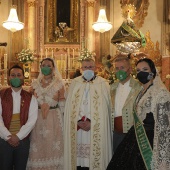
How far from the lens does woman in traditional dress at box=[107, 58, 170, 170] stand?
3016mm

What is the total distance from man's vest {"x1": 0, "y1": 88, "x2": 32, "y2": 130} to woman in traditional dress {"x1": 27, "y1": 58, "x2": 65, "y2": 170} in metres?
0.36

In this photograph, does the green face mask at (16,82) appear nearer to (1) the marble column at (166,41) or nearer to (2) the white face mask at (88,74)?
(2) the white face mask at (88,74)

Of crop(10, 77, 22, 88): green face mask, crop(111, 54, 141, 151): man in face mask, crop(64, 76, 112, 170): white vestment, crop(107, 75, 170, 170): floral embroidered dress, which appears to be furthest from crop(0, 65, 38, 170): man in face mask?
crop(107, 75, 170, 170): floral embroidered dress

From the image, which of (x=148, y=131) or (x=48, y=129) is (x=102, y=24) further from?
(x=148, y=131)

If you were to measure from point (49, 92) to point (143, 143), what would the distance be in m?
1.83

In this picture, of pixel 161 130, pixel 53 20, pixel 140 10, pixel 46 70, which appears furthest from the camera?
pixel 53 20

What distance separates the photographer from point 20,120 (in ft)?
13.6

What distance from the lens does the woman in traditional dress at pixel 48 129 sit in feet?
14.8

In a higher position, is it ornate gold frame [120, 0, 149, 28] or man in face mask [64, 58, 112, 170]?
ornate gold frame [120, 0, 149, 28]

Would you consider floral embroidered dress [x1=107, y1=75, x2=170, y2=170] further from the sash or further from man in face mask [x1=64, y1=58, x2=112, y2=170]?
man in face mask [x1=64, y1=58, x2=112, y2=170]

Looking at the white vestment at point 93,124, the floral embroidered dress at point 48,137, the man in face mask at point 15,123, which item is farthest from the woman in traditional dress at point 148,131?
the floral embroidered dress at point 48,137

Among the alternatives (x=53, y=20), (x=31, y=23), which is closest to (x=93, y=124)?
(x=31, y=23)

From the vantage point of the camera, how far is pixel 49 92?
464 cm

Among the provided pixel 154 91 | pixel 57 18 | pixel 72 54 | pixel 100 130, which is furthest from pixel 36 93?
pixel 57 18
